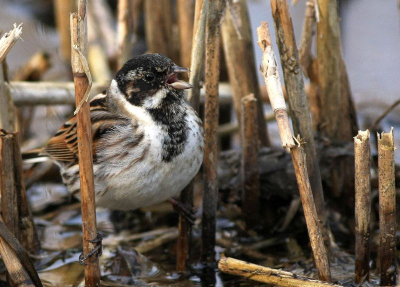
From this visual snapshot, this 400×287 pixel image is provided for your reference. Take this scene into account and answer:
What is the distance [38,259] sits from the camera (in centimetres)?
387

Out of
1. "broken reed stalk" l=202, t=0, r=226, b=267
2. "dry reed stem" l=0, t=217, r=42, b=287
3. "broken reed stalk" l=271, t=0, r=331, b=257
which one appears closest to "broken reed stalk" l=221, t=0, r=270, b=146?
"broken reed stalk" l=202, t=0, r=226, b=267

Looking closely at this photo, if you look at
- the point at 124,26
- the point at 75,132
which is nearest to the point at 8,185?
the point at 75,132

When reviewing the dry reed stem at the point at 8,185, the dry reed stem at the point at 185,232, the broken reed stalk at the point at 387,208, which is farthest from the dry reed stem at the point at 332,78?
the dry reed stem at the point at 8,185

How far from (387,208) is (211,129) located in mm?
975

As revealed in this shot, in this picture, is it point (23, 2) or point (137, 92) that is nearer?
point (137, 92)

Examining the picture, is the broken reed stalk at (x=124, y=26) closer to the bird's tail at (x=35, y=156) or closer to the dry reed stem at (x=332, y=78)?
the bird's tail at (x=35, y=156)

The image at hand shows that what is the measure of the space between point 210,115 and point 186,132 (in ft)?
0.64

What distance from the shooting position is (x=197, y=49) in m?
3.29

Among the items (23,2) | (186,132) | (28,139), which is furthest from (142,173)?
(23,2)

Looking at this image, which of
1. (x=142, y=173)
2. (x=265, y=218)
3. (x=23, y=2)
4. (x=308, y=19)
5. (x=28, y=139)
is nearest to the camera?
(x=142, y=173)

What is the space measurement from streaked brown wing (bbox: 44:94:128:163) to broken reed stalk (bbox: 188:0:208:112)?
1.25 ft

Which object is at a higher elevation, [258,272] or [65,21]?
[65,21]

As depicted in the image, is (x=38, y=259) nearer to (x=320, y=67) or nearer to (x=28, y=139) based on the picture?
(x=28, y=139)

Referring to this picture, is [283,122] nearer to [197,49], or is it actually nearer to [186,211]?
[197,49]
